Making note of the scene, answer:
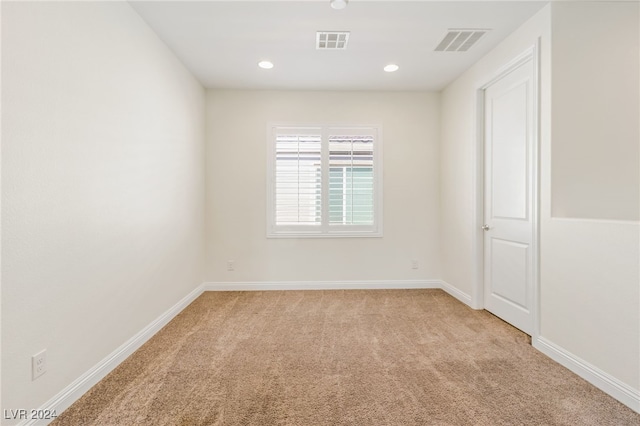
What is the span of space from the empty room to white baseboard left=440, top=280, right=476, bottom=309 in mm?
28

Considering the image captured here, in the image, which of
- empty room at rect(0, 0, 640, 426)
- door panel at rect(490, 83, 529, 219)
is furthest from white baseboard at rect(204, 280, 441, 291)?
door panel at rect(490, 83, 529, 219)

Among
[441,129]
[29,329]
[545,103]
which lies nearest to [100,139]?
[29,329]

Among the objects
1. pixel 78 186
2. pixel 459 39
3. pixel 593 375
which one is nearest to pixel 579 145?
pixel 459 39

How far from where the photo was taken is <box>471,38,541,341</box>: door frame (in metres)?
2.54

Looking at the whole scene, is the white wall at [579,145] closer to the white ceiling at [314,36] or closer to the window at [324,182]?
the white ceiling at [314,36]

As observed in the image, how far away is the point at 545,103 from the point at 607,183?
2.51 ft

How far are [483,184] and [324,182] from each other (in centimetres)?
194

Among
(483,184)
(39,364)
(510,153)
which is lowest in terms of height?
(39,364)

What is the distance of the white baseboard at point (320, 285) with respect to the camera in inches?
169

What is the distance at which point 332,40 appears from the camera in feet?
9.71

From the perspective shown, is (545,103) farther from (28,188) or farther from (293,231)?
(28,188)

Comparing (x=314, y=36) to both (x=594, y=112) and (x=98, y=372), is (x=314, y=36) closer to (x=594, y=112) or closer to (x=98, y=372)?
(x=594, y=112)

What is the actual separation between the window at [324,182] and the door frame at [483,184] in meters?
1.25

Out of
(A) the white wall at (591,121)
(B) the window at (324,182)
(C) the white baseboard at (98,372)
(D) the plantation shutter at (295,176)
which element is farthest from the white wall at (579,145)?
(C) the white baseboard at (98,372)
